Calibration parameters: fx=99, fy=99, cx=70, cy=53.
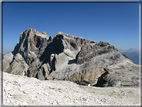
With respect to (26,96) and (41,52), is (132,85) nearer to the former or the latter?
(26,96)

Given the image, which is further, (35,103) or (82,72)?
(82,72)

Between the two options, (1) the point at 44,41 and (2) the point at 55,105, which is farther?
(1) the point at 44,41

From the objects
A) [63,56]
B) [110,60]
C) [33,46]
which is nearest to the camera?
[110,60]

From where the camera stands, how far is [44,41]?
3583 inches

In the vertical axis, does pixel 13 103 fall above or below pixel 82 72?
above

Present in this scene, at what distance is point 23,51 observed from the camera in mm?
97812

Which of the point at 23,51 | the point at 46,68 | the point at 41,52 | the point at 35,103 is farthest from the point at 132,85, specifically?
the point at 23,51

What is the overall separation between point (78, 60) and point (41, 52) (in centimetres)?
5914

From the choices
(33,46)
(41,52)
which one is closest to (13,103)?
(41,52)

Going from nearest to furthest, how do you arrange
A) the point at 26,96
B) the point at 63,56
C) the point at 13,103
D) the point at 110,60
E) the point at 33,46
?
the point at 13,103 → the point at 26,96 → the point at 110,60 → the point at 63,56 → the point at 33,46

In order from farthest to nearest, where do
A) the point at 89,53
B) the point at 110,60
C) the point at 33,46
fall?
the point at 33,46
the point at 89,53
the point at 110,60

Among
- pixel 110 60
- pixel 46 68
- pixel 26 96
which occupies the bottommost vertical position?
pixel 46 68

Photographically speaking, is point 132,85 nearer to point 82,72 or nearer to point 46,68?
point 82,72

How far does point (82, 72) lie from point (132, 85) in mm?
14079
